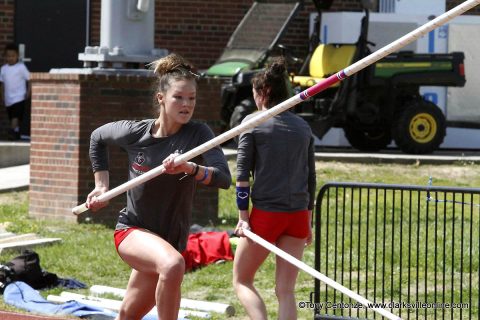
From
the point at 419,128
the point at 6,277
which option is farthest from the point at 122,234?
the point at 419,128

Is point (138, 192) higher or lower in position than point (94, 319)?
higher

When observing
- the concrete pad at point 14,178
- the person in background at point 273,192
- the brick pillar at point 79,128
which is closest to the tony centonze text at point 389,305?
the person in background at point 273,192

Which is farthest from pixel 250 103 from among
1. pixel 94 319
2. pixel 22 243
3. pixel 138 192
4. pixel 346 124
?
pixel 138 192

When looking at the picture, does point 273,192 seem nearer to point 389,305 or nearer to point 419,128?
point 389,305

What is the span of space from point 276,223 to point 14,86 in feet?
42.2

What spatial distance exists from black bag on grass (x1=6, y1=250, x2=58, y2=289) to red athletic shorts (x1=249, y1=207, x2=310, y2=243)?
2.68 meters

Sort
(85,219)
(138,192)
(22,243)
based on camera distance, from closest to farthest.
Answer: (138,192) → (22,243) → (85,219)

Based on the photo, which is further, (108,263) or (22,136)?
(22,136)

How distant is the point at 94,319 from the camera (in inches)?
328

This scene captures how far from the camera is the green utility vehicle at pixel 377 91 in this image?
1803cm

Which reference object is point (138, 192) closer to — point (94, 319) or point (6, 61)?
point (94, 319)

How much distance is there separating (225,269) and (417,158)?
306 inches

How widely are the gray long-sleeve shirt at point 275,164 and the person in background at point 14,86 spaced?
41.6 ft

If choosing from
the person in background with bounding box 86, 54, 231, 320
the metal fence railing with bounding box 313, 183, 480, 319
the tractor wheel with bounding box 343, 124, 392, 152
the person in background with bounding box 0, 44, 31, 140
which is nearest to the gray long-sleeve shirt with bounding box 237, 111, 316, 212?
the metal fence railing with bounding box 313, 183, 480, 319
